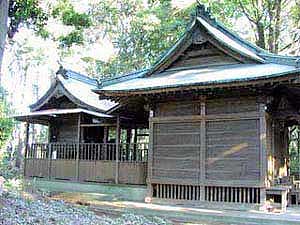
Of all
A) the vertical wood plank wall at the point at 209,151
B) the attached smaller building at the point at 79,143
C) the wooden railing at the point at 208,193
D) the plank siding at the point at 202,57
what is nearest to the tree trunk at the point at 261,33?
the attached smaller building at the point at 79,143

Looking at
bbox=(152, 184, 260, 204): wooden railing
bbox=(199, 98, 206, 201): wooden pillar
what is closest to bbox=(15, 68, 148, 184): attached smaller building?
bbox=(152, 184, 260, 204): wooden railing

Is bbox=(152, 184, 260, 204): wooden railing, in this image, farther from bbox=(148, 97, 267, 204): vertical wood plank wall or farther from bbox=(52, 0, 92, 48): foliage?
bbox=(52, 0, 92, 48): foliage

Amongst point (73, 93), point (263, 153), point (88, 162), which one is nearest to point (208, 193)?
point (263, 153)

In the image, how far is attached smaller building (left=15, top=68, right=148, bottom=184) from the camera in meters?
13.6

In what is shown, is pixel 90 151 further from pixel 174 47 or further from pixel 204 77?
pixel 204 77

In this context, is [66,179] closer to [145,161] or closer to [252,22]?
[145,161]

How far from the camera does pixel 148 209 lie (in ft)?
32.7

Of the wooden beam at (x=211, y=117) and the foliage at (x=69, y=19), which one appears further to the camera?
the wooden beam at (x=211, y=117)

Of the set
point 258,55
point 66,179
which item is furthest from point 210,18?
point 66,179

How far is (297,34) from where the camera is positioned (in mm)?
20578

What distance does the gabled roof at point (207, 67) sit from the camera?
10070mm

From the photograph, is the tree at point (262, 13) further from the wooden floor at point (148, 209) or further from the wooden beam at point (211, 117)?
the wooden floor at point (148, 209)

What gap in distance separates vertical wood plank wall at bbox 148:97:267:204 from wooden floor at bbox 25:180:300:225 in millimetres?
728

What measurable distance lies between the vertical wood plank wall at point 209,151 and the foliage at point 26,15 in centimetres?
454
